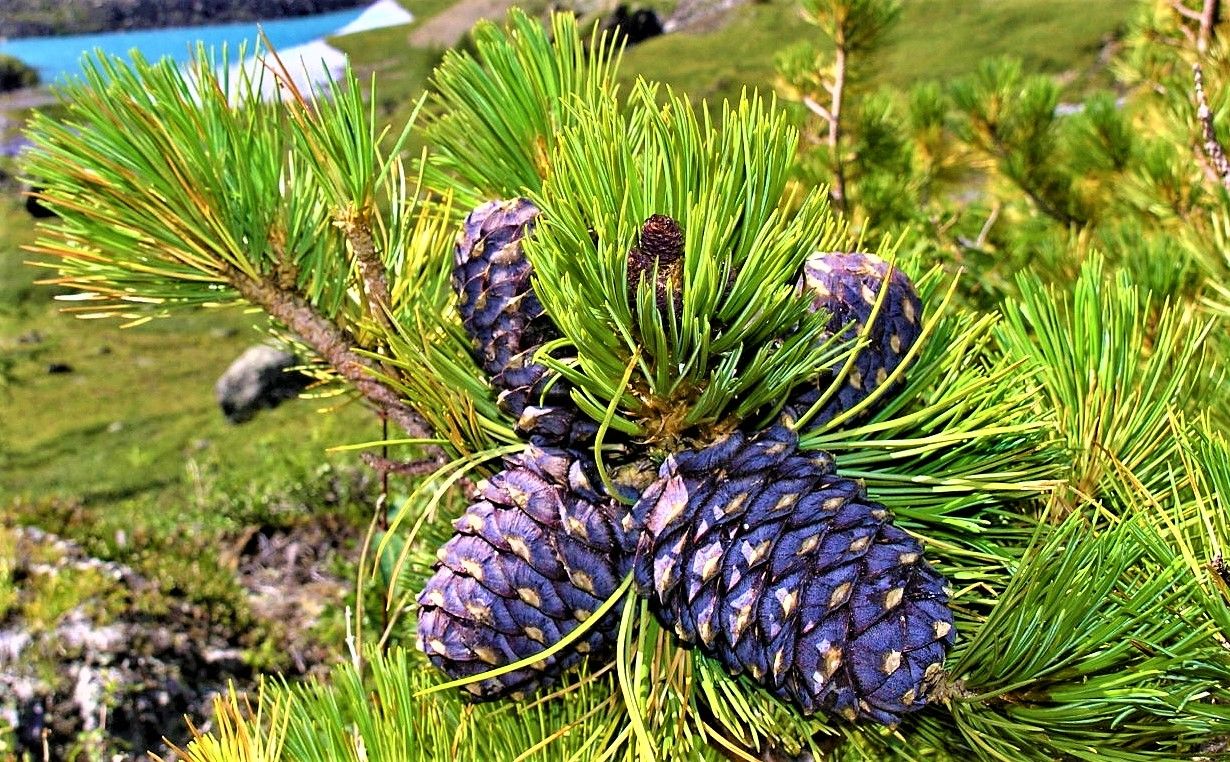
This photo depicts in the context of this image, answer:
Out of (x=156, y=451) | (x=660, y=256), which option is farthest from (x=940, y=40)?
(x=660, y=256)

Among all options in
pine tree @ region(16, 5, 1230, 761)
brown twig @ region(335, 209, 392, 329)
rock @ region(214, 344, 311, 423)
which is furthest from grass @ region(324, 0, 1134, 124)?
brown twig @ region(335, 209, 392, 329)

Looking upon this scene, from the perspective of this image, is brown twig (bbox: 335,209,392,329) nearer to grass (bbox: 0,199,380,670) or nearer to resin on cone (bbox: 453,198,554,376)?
resin on cone (bbox: 453,198,554,376)

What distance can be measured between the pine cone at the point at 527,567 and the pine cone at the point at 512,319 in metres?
0.03

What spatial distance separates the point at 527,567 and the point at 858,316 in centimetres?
38

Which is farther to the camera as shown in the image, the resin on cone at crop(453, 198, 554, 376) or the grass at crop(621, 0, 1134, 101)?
the grass at crop(621, 0, 1134, 101)

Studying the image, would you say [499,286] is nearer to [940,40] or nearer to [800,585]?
[800,585]

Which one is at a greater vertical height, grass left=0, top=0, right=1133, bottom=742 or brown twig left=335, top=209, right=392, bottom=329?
brown twig left=335, top=209, right=392, bottom=329

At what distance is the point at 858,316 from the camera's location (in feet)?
2.62

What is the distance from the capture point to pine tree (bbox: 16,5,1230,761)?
69 centimetres

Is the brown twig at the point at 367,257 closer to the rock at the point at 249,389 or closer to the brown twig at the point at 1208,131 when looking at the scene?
the brown twig at the point at 1208,131

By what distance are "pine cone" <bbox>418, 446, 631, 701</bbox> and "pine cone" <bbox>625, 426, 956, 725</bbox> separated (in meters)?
0.06

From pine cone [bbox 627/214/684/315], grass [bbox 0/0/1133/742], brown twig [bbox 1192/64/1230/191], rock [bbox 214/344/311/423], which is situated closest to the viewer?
pine cone [bbox 627/214/684/315]

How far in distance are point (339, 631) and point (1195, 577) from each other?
4373 mm

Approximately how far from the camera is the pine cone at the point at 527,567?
0.78 metres
